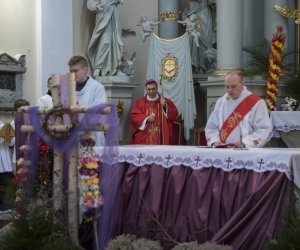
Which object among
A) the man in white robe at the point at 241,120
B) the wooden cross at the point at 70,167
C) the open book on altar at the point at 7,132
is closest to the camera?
the wooden cross at the point at 70,167

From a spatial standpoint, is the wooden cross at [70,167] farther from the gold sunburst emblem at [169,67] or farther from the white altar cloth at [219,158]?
the gold sunburst emblem at [169,67]

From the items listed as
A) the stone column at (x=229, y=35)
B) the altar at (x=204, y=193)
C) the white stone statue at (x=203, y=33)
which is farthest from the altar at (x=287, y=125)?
the altar at (x=204, y=193)

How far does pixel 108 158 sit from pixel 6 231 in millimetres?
1051

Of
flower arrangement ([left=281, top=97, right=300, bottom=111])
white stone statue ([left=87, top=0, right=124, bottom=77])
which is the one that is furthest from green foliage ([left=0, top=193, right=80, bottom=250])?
white stone statue ([left=87, top=0, right=124, bottom=77])

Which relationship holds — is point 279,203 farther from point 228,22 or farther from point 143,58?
point 143,58

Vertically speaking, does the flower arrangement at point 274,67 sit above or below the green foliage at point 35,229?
above

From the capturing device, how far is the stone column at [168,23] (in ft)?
39.2

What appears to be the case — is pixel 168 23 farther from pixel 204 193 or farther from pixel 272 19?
pixel 204 193

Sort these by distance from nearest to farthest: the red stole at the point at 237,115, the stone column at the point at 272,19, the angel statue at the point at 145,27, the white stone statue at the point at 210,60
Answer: the red stole at the point at 237,115 → the stone column at the point at 272,19 → the angel statue at the point at 145,27 → the white stone statue at the point at 210,60

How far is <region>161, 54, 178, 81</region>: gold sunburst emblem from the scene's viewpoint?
10.9 m

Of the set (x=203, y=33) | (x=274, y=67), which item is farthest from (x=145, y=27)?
(x=274, y=67)

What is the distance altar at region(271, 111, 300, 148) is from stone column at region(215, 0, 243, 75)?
200cm

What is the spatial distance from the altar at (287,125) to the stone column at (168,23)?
349 cm

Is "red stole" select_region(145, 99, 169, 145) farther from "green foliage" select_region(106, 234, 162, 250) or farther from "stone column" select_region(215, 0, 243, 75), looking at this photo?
"green foliage" select_region(106, 234, 162, 250)
